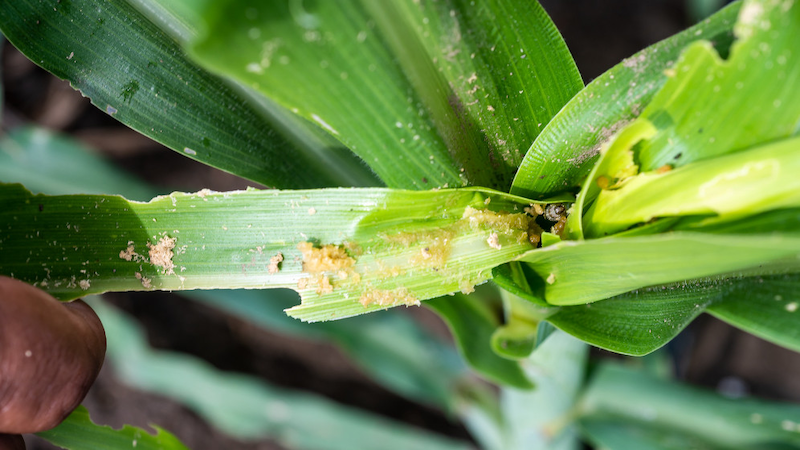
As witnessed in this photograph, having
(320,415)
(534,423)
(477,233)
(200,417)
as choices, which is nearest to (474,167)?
(477,233)

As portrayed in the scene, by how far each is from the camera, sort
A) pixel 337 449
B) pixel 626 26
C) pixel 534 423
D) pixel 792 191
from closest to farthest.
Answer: pixel 792 191 < pixel 534 423 < pixel 337 449 < pixel 626 26

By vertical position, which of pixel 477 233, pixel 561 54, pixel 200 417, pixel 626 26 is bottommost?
pixel 200 417

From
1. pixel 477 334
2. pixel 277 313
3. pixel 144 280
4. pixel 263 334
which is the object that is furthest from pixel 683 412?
pixel 263 334

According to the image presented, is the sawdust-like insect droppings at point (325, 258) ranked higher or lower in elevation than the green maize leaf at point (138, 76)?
lower

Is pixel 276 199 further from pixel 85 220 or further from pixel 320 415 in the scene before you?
pixel 320 415

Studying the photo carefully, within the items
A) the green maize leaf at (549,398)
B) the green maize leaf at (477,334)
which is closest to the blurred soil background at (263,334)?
the green maize leaf at (549,398)

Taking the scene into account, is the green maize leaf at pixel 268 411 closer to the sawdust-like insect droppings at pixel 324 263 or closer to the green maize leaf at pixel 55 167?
the green maize leaf at pixel 55 167
